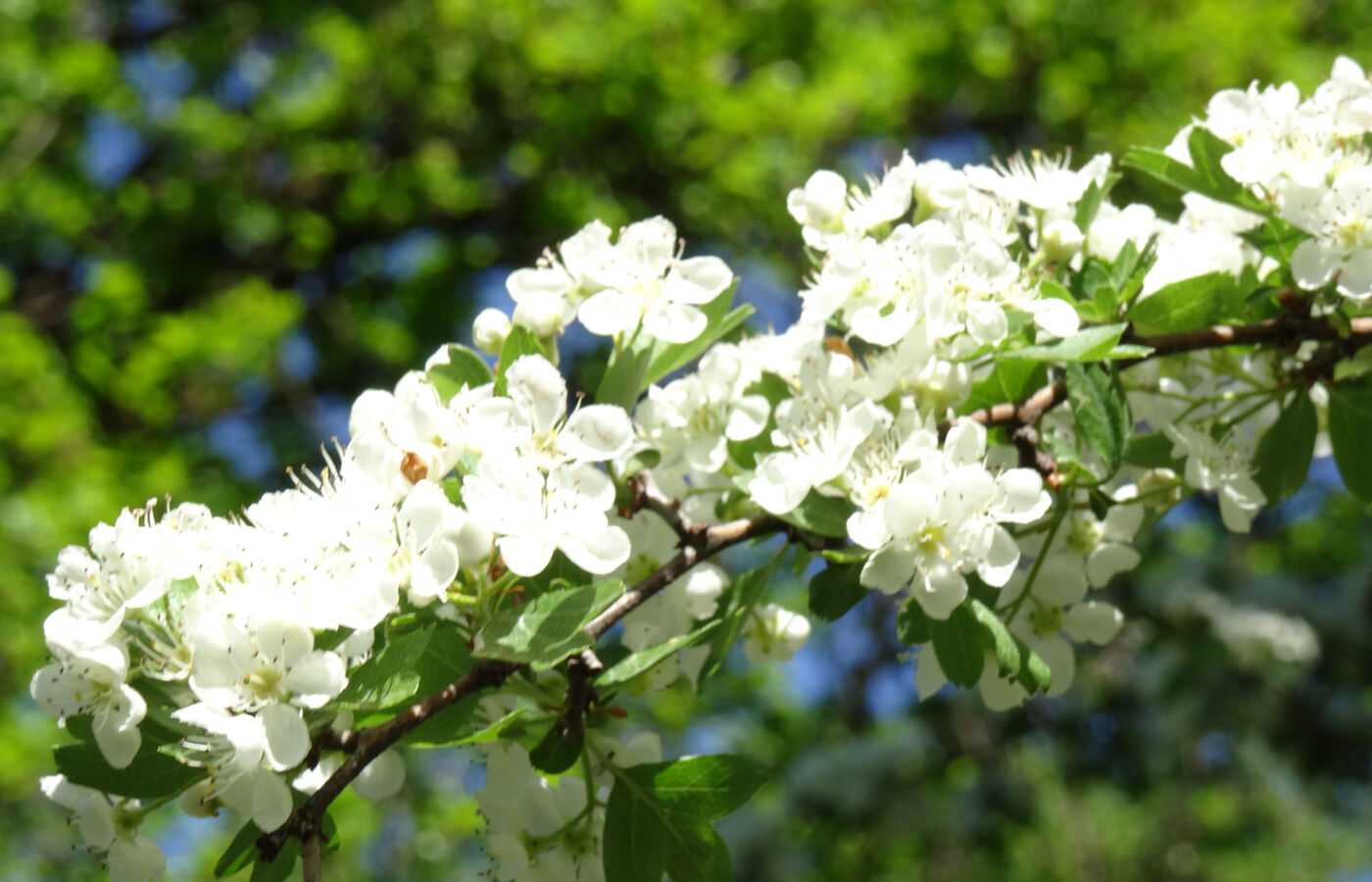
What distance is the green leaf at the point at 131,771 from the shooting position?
35.2 inches

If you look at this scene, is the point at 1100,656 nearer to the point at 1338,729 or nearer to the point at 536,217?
the point at 1338,729

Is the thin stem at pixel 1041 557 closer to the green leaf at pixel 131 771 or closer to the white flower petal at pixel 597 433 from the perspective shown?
the white flower petal at pixel 597 433

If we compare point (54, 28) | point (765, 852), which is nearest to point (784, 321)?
point (765, 852)

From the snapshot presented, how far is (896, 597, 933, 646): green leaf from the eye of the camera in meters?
1.06

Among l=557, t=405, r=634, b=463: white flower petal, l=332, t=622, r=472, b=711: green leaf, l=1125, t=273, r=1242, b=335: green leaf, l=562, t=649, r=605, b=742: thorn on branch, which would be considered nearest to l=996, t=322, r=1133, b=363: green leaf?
l=1125, t=273, r=1242, b=335: green leaf

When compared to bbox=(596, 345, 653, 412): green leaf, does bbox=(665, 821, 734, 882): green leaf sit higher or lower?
lower

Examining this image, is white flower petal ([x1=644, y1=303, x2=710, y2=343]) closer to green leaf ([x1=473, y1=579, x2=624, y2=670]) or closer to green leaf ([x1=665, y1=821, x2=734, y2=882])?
green leaf ([x1=473, y1=579, x2=624, y2=670])

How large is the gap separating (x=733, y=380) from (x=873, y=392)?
0.15 meters

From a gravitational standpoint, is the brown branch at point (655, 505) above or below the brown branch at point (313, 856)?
below

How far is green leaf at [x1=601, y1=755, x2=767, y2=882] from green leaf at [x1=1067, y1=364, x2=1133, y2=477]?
398mm

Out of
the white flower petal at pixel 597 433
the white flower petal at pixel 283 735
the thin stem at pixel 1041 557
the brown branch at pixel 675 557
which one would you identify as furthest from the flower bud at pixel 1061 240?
the white flower petal at pixel 283 735

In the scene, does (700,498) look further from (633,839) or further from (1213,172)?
(1213,172)

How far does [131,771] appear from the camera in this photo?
90 cm

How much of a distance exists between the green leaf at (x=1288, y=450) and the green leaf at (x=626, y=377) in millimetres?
627
